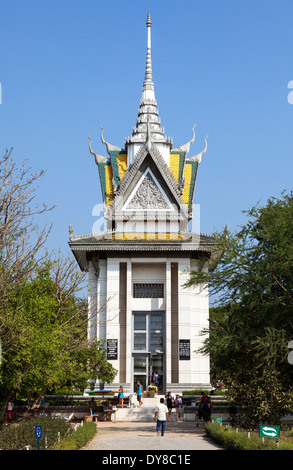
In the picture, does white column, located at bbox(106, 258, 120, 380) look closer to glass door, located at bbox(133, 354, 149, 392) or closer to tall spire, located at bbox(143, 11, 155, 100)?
glass door, located at bbox(133, 354, 149, 392)

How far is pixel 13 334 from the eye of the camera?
84.5ft

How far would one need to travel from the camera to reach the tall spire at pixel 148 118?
167ft

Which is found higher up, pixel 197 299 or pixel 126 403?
pixel 197 299

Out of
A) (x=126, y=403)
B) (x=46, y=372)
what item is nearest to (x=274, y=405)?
(x=46, y=372)

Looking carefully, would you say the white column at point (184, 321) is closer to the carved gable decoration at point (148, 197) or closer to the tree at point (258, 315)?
the carved gable decoration at point (148, 197)

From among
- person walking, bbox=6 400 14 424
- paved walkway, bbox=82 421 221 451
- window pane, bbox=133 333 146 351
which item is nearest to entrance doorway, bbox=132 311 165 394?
window pane, bbox=133 333 146 351

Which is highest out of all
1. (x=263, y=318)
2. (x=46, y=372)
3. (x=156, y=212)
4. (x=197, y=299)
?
(x=156, y=212)

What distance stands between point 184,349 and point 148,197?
11.3 meters

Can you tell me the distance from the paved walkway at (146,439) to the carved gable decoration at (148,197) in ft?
68.3

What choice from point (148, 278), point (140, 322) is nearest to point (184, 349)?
point (140, 322)

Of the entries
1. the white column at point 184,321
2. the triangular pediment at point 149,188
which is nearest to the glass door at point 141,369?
the white column at point 184,321
